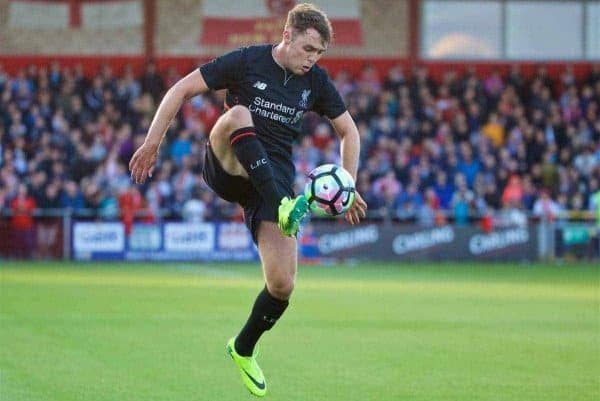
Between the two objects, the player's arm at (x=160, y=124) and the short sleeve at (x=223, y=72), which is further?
the short sleeve at (x=223, y=72)

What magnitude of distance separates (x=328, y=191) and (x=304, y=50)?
110 cm

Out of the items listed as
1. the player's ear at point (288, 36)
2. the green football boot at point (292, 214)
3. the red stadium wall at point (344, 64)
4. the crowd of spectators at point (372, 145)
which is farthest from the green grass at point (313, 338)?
the red stadium wall at point (344, 64)

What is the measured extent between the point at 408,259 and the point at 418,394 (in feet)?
62.4

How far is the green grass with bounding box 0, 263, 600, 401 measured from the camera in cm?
939

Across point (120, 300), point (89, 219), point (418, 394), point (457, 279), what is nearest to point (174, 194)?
point (89, 219)

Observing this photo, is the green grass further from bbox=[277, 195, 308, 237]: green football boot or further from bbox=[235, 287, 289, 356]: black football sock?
bbox=[277, 195, 308, 237]: green football boot

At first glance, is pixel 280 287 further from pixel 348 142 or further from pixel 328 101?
pixel 328 101

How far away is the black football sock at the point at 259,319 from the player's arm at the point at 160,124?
3.79 ft

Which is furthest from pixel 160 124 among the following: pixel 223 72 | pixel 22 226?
pixel 22 226

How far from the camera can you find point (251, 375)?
28.9 feet

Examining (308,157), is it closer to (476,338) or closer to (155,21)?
(155,21)

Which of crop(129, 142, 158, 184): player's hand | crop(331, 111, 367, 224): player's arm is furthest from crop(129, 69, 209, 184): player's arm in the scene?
crop(331, 111, 367, 224): player's arm

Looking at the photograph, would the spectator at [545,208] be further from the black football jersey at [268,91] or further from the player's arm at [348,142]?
the black football jersey at [268,91]

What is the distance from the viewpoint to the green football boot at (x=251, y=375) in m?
8.70
